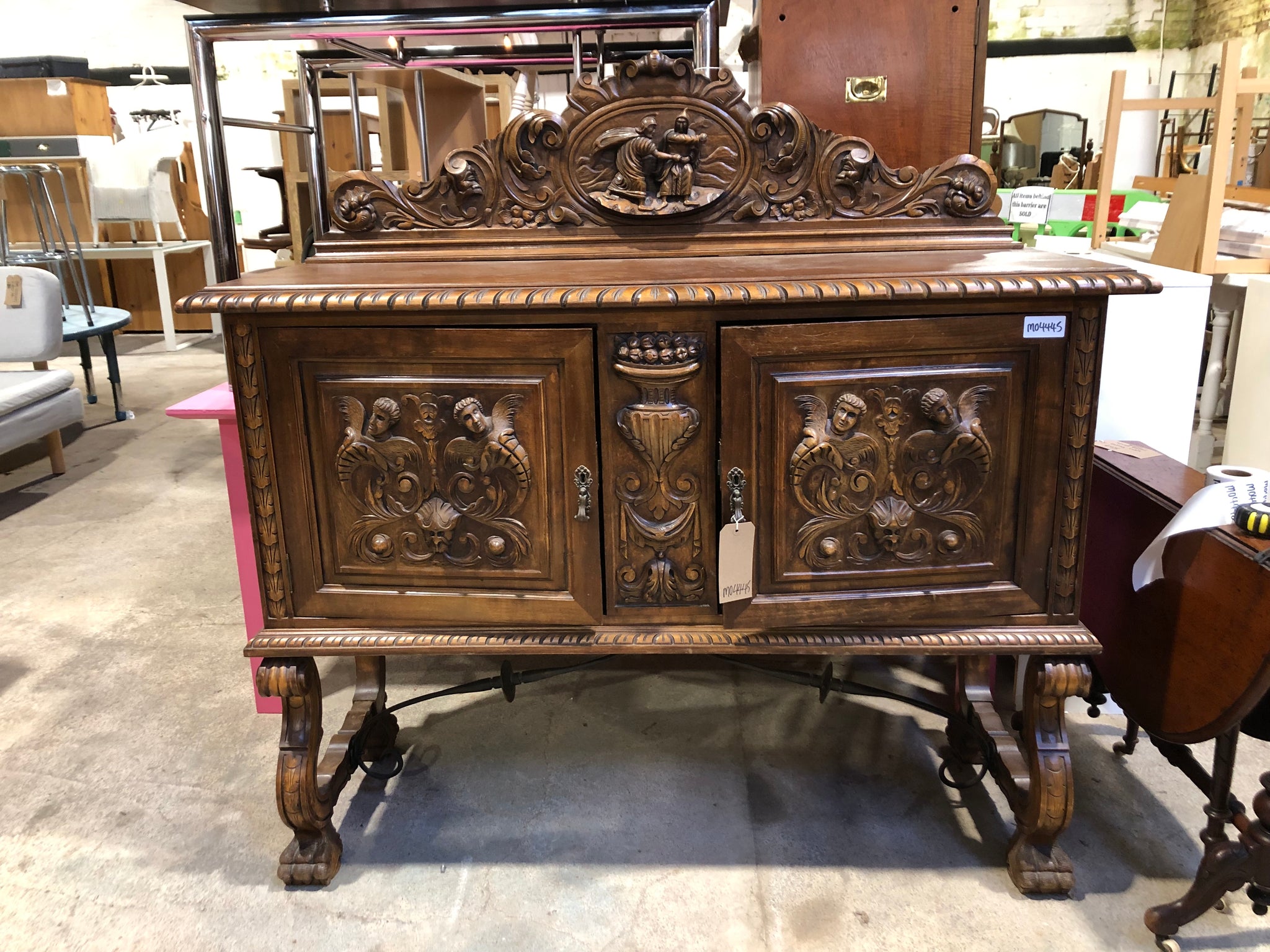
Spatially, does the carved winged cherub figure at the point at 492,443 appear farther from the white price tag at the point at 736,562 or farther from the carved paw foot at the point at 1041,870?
the carved paw foot at the point at 1041,870

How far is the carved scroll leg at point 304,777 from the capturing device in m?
1.49

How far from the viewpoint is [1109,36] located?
7.79 meters

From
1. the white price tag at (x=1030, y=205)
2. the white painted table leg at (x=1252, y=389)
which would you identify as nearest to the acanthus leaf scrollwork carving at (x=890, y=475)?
the white painted table leg at (x=1252, y=389)

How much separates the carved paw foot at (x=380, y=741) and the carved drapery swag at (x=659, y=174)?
0.99m

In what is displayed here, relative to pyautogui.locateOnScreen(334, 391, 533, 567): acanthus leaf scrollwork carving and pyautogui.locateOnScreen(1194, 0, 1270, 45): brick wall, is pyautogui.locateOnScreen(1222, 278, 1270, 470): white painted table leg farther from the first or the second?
pyautogui.locateOnScreen(1194, 0, 1270, 45): brick wall

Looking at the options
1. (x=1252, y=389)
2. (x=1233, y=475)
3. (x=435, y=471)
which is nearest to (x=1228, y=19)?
(x=1252, y=389)

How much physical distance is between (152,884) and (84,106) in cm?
710

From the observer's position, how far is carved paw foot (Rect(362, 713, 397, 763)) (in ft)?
6.22

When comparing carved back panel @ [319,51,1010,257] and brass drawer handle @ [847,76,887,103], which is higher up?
brass drawer handle @ [847,76,887,103]

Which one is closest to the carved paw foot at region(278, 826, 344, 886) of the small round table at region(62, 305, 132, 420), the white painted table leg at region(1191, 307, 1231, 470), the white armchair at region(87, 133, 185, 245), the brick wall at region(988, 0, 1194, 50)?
the white painted table leg at region(1191, 307, 1231, 470)

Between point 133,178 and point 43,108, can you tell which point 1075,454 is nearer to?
point 133,178

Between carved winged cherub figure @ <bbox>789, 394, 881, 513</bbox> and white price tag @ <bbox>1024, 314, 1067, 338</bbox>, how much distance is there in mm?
245

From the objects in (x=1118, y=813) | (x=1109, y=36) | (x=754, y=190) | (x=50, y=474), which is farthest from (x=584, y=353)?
(x=1109, y=36)

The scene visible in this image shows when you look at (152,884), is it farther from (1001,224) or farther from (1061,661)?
(1001,224)
